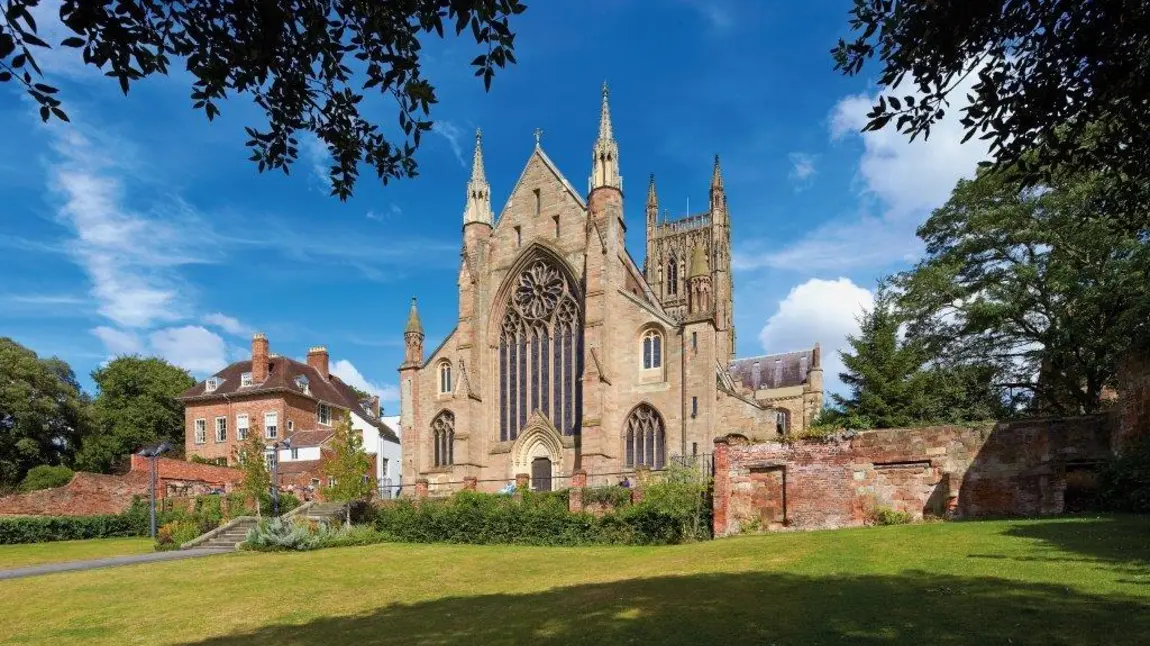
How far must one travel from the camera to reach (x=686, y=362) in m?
34.7

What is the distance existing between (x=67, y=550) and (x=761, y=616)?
99.5 feet

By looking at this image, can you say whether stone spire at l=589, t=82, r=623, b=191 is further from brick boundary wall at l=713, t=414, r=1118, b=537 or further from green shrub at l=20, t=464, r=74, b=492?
green shrub at l=20, t=464, r=74, b=492

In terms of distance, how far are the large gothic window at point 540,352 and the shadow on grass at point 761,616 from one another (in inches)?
1025

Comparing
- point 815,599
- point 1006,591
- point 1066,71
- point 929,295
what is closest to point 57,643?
point 815,599

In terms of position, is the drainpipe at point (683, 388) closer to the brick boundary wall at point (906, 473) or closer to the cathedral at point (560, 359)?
the cathedral at point (560, 359)

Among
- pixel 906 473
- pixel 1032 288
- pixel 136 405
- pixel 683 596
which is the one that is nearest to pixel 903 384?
pixel 1032 288

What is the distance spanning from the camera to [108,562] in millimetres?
22922

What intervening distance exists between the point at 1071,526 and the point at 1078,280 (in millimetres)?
14415

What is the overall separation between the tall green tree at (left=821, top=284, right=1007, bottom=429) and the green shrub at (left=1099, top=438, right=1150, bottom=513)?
10633 millimetres

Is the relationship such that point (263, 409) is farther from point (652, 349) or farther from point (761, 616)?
point (761, 616)

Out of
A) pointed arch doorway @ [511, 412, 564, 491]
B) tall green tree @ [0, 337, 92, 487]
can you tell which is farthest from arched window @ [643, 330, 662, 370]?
tall green tree @ [0, 337, 92, 487]

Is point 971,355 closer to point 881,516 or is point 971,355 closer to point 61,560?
point 881,516

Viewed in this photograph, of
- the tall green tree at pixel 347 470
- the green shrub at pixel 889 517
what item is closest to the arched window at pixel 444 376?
the tall green tree at pixel 347 470

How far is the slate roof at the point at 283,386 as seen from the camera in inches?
2071
